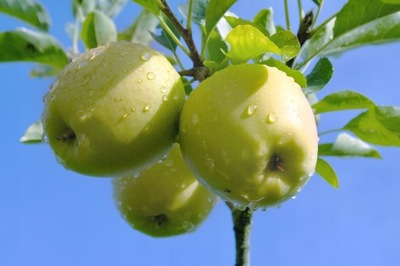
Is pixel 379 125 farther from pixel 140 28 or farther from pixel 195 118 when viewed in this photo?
pixel 140 28

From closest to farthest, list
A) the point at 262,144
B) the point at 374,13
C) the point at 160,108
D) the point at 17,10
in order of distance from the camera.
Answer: the point at 262,144, the point at 160,108, the point at 374,13, the point at 17,10

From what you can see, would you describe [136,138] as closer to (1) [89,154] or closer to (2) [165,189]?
(1) [89,154]

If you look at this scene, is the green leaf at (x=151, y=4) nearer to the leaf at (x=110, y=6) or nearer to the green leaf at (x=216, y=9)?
the green leaf at (x=216, y=9)

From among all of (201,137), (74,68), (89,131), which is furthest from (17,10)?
(201,137)

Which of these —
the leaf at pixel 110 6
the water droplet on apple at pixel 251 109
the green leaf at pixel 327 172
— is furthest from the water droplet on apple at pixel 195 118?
the leaf at pixel 110 6

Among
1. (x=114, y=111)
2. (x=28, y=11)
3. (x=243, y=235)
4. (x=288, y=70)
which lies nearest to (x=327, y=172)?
(x=243, y=235)

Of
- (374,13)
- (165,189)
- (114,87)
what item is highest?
(114,87)
